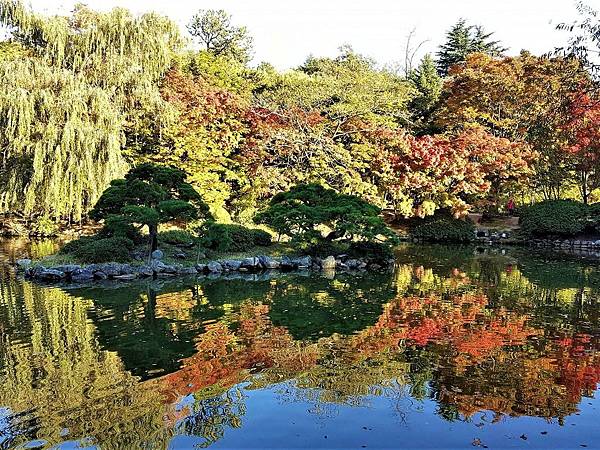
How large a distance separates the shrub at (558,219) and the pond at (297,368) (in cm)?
893

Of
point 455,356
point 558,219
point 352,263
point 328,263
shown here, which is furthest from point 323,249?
point 558,219

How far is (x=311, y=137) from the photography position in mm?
17750

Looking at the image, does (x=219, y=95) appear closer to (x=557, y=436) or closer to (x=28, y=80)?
(x=28, y=80)

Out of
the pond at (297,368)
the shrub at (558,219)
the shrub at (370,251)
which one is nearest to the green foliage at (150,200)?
the pond at (297,368)

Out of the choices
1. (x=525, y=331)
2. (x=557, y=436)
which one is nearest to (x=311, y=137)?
(x=525, y=331)

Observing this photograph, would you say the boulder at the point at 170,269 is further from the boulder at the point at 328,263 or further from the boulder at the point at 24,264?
the boulder at the point at 328,263

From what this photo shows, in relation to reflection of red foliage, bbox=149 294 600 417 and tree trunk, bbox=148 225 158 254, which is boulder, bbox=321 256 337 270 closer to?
tree trunk, bbox=148 225 158 254

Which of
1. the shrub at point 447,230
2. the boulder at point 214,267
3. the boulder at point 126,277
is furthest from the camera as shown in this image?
the shrub at point 447,230

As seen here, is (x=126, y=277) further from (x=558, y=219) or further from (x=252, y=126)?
(x=558, y=219)

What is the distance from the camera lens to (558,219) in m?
17.2

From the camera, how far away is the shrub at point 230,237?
455 inches

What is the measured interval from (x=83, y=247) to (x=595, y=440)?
9246 millimetres

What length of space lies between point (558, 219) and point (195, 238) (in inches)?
438

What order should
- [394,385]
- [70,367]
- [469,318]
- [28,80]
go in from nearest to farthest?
[394,385] → [70,367] → [469,318] → [28,80]
